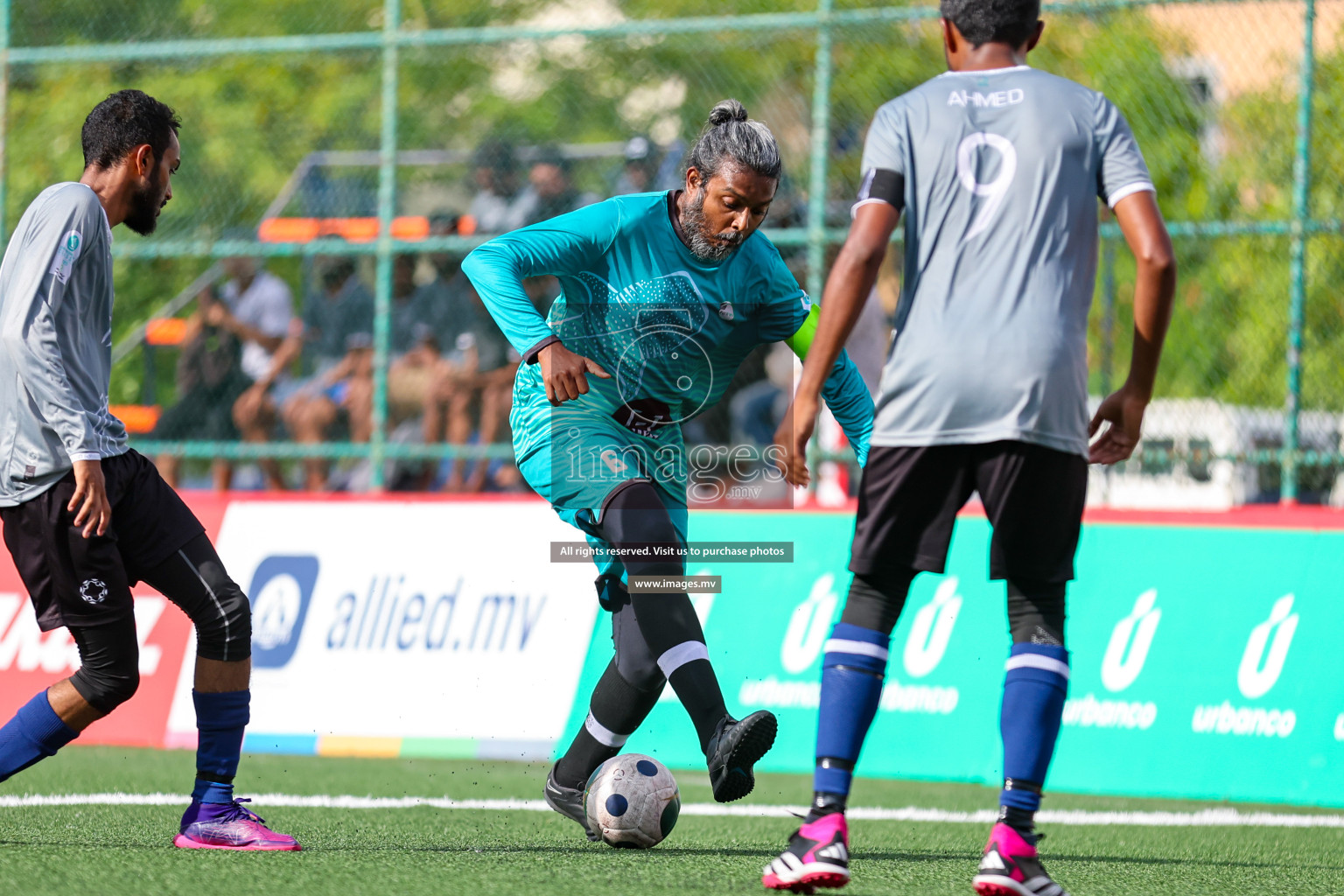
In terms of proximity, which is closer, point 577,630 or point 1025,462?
point 1025,462

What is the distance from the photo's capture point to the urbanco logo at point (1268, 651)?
6.82 metres

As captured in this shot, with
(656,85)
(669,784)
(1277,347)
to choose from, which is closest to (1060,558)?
(669,784)

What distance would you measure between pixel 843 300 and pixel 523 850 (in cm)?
207

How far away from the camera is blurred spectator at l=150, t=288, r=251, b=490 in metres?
10.7

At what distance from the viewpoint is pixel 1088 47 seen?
10375mm

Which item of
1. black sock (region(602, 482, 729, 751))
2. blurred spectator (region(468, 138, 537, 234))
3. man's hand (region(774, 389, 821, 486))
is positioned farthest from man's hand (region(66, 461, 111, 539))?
blurred spectator (region(468, 138, 537, 234))

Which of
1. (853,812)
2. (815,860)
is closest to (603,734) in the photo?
(853,812)

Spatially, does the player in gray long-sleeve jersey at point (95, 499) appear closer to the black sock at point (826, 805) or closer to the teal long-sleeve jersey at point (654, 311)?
the teal long-sleeve jersey at point (654, 311)

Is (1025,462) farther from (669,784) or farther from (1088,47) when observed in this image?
(1088,47)

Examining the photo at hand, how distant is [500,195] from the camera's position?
1048 centimetres

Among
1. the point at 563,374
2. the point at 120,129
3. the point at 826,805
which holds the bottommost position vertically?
the point at 826,805

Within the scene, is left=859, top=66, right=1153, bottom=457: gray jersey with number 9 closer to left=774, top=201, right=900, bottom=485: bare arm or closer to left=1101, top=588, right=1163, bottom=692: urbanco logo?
left=774, top=201, right=900, bottom=485: bare arm

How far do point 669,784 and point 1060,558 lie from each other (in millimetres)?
1629

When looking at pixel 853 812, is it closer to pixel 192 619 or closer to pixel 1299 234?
pixel 192 619
